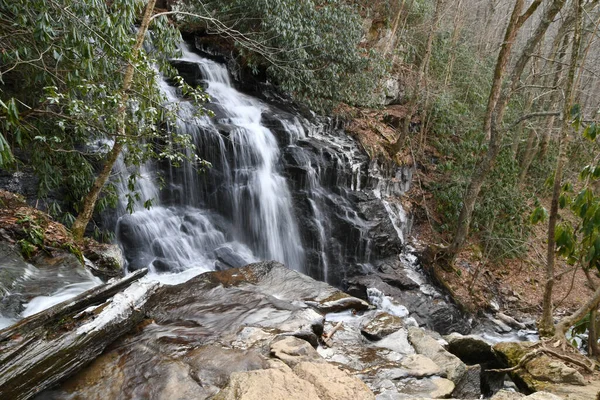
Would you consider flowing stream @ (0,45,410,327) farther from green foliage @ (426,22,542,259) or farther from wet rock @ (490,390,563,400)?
wet rock @ (490,390,563,400)

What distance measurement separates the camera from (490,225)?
1138 cm

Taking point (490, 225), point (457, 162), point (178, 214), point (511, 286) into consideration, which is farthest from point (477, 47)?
point (178, 214)

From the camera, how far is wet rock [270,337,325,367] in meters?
3.60

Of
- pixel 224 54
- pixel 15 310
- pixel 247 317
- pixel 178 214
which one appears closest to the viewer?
pixel 15 310

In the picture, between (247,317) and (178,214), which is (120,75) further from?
(247,317)

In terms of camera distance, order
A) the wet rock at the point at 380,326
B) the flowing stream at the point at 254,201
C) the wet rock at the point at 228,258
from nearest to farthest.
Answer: the wet rock at the point at 380,326
the flowing stream at the point at 254,201
the wet rock at the point at 228,258

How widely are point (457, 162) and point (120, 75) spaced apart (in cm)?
1096

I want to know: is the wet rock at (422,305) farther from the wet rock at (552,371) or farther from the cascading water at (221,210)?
the wet rock at (552,371)

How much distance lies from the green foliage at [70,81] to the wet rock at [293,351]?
10.8 feet

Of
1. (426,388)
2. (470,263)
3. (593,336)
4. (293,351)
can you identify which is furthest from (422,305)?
Answer: (293,351)

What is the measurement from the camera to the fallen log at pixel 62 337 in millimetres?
2678

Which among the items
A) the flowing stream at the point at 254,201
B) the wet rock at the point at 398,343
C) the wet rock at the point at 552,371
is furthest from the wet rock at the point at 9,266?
the wet rock at the point at 552,371

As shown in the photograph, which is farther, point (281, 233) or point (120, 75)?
point (281, 233)

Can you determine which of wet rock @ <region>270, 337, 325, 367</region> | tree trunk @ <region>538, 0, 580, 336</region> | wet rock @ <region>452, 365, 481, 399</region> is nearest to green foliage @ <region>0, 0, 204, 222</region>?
wet rock @ <region>270, 337, 325, 367</region>
